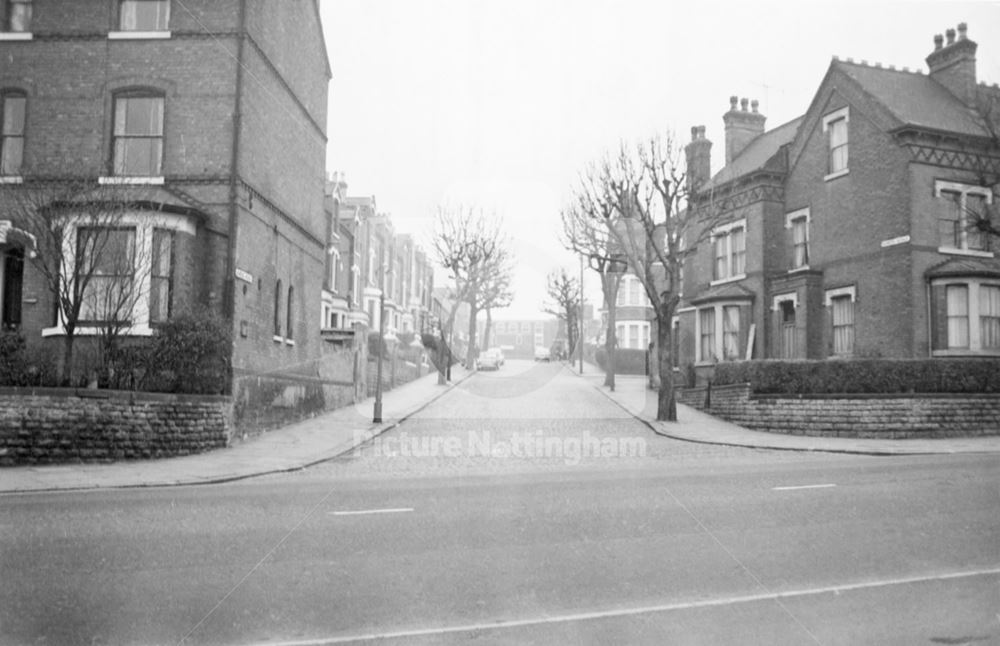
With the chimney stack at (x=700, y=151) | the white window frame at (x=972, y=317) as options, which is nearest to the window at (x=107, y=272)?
the chimney stack at (x=700, y=151)

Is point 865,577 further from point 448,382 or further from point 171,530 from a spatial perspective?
point 448,382

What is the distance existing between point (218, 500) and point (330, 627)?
6.51 metres

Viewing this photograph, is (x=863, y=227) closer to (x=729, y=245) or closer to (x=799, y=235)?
(x=799, y=235)

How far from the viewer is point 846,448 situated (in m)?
19.8

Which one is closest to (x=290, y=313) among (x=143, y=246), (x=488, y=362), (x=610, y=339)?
(x=143, y=246)

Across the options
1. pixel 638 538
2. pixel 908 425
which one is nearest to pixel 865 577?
pixel 638 538

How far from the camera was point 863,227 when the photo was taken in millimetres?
29172

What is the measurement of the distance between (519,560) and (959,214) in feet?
86.2

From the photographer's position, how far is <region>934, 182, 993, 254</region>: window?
91.0 ft

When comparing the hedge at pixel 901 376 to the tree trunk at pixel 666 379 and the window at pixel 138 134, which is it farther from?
the window at pixel 138 134

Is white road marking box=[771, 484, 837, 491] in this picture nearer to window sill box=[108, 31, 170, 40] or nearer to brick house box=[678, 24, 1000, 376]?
brick house box=[678, 24, 1000, 376]

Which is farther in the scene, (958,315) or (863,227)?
(863,227)

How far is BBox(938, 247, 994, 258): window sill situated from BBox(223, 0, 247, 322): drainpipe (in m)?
23.1

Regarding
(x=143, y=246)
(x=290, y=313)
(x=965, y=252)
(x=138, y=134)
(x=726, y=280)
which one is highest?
(x=138, y=134)
